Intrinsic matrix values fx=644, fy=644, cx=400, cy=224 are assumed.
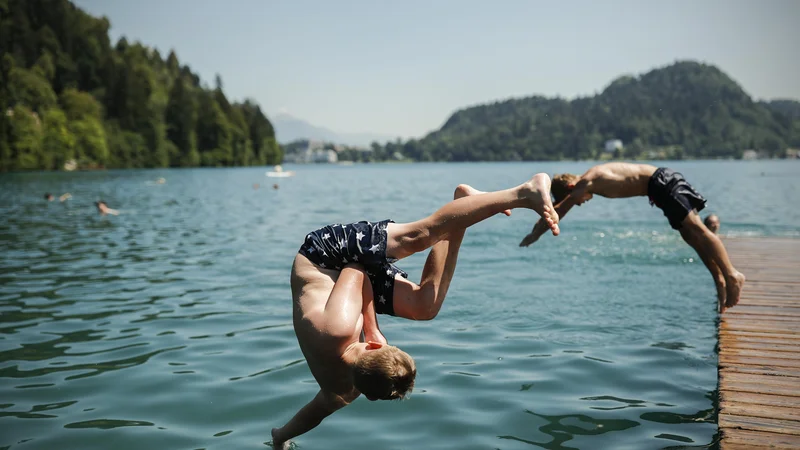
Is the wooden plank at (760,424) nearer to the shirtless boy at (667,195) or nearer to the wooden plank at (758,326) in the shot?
the wooden plank at (758,326)

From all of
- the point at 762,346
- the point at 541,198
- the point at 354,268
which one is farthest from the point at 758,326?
the point at 354,268

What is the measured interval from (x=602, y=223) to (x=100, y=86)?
117860 mm

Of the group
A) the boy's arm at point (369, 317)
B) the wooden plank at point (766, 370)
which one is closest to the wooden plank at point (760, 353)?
the wooden plank at point (766, 370)

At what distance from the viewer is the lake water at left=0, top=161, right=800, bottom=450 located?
586 cm

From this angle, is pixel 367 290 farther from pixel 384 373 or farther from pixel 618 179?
pixel 618 179

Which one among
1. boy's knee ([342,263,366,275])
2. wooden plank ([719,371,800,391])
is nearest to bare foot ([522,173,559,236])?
boy's knee ([342,263,366,275])

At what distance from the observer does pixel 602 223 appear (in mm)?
25750

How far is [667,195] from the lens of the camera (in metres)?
7.92

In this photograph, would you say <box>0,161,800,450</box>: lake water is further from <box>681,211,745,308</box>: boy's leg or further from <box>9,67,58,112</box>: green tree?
<box>9,67,58,112</box>: green tree

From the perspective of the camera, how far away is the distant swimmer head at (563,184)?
8.11m

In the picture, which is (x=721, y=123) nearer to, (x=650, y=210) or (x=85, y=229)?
(x=650, y=210)

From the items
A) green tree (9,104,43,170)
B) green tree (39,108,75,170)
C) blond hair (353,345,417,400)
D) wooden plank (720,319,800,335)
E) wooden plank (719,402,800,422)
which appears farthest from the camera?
green tree (39,108,75,170)

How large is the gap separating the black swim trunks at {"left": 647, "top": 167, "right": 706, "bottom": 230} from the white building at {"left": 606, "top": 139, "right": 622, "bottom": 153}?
6242 inches

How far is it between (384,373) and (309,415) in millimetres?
1209
